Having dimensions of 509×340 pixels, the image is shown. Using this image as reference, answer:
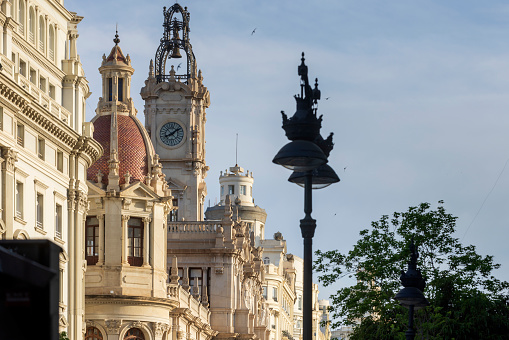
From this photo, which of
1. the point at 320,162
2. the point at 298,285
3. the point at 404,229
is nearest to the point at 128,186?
the point at 404,229

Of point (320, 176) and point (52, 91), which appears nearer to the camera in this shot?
point (320, 176)

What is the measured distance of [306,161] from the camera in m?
19.6

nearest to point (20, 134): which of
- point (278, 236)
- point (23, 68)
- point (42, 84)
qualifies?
point (23, 68)

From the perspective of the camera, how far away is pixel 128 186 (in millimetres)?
62125

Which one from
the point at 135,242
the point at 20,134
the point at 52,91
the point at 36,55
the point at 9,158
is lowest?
the point at 9,158

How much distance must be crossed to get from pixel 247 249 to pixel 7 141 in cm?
5509

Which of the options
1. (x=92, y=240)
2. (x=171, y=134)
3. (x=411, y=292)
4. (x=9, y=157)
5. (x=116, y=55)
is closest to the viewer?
(x=411, y=292)

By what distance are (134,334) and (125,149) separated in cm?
973

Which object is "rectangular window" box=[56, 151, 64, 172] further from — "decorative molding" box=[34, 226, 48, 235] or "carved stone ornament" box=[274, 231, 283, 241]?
"carved stone ornament" box=[274, 231, 283, 241]

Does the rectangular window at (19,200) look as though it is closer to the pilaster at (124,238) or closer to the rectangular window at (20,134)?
the rectangular window at (20,134)

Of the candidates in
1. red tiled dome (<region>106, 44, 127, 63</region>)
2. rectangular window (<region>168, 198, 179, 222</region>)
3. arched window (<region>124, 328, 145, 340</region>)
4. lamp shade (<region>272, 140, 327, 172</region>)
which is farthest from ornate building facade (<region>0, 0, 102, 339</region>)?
rectangular window (<region>168, 198, 179, 222</region>)

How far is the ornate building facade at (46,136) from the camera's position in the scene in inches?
1636

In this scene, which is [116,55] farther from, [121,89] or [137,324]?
[137,324]

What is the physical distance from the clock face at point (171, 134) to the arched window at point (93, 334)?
3489 cm
